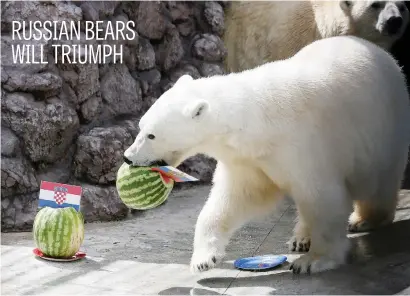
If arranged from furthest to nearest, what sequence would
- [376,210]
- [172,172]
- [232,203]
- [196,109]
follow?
1. [376,210]
2. [232,203]
3. [172,172]
4. [196,109]

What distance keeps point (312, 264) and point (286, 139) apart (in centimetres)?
59

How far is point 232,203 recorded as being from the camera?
3.35 m

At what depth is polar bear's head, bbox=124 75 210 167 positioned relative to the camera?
3.02 meters

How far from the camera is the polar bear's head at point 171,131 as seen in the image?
9.91ft

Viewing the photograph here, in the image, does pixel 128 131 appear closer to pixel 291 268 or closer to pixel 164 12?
pixel 164 12

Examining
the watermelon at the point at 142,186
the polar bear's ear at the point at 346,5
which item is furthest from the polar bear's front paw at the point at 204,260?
the polar bear's ear at the point at 346,5

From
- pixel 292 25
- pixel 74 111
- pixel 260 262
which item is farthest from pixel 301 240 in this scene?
pixel 292 25

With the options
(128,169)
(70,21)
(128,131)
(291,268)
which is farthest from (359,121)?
(70,21)

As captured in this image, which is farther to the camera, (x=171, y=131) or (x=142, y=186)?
(x=142, y=186)

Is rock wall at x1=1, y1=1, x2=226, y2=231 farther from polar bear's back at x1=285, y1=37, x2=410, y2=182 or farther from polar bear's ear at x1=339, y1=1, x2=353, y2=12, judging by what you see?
polar bear's back at x1=285, y1=37, x2=410, y2=182

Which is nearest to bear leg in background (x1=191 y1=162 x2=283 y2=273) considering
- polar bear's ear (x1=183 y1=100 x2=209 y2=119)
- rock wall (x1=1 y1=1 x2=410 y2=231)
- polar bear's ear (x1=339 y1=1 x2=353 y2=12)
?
polar bear's ear (x1=183 y1=100 x2=209 y2=119)

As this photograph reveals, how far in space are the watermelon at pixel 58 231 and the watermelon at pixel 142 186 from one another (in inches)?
15.5

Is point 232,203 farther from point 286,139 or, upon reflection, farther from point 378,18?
point 378,18

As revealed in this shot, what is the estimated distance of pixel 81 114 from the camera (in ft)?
15.3
